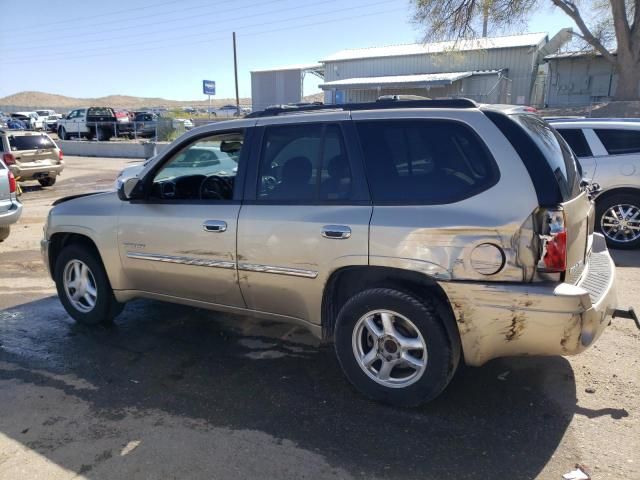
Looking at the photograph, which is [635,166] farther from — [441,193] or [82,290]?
[82,290]

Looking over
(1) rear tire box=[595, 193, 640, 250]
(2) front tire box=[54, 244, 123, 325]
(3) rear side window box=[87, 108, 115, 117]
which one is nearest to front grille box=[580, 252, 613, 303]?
(2) front tire box=[54, 244, 123, 325]

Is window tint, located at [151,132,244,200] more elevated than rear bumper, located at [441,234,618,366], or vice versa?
window tint, located at [151,132,244,200]

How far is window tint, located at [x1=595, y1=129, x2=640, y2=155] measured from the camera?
24.2 ft

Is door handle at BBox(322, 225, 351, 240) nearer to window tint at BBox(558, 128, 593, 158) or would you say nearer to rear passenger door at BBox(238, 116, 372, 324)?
rear passenger door at BBox(238, 116, 372, 324)

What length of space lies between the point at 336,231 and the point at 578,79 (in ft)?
109

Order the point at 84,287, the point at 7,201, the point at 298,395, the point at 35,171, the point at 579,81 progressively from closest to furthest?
the point at 298,395 → the point at 84,287 → the point at 7,201 → the point at 35,171 → the point at 579,81

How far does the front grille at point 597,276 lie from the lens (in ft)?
10.2

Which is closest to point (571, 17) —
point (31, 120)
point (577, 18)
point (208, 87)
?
point (577, 18)

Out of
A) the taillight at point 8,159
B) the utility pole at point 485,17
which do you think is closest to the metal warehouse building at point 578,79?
the utility pole at point 485,17

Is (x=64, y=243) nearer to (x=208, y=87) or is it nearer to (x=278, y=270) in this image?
(x=278, y=270)

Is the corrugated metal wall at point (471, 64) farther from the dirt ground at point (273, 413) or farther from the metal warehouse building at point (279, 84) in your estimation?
the dirt ground at point (273, 413)

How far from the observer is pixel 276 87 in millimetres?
50156

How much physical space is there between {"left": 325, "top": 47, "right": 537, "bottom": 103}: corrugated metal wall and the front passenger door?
28.2 metres

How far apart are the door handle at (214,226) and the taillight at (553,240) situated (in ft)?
6.92
